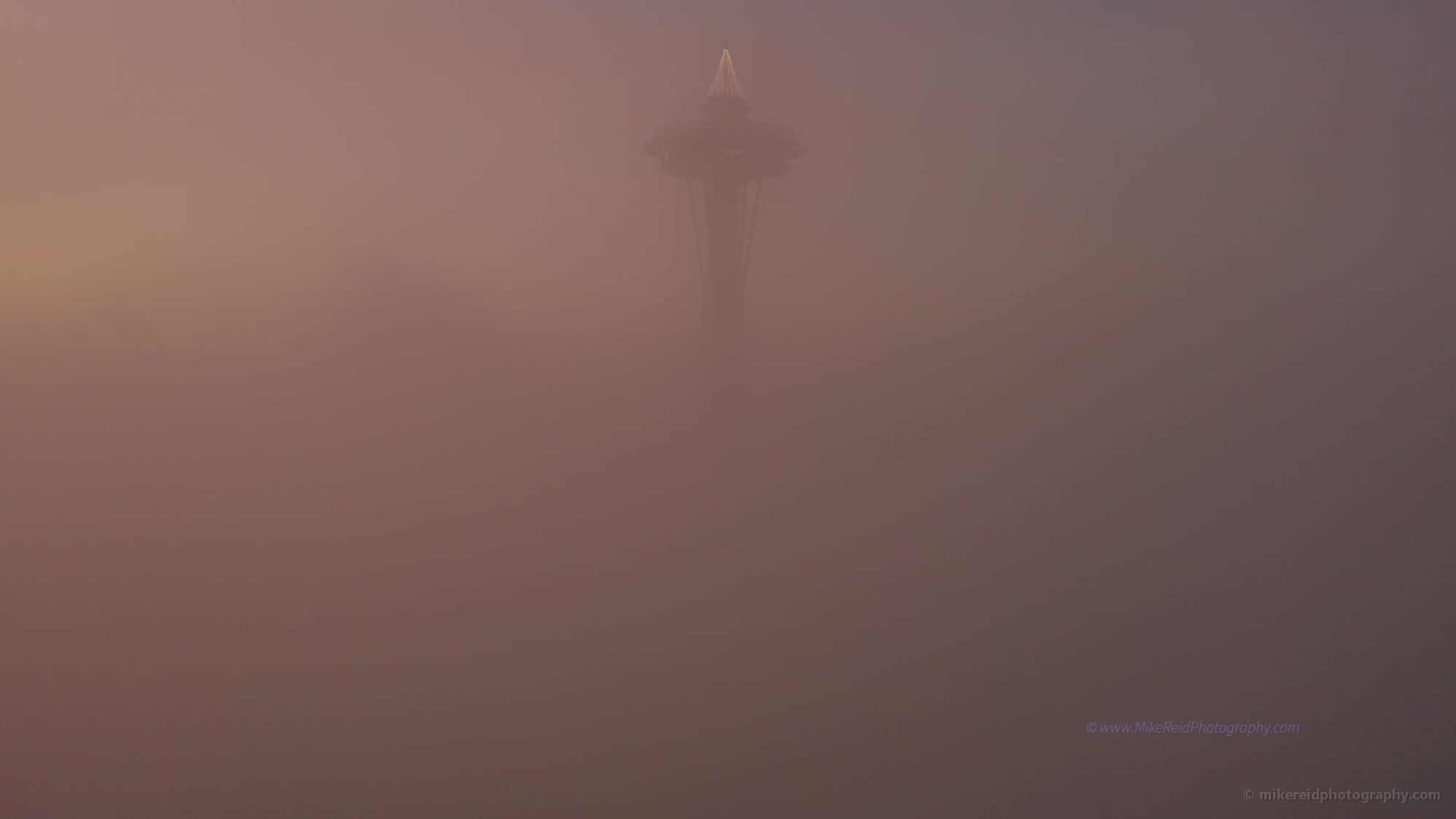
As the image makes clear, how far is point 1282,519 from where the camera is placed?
177cm

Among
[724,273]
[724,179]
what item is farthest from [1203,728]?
[724,179]

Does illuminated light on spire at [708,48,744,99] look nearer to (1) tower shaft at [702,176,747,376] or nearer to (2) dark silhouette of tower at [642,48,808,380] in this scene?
(2) dark silhouette of tower at [642,48,808,380]

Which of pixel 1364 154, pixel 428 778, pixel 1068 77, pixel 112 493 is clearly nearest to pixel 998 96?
pixel 1068 77

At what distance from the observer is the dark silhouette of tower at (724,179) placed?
5.67 ft

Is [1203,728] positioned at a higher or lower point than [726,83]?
lower

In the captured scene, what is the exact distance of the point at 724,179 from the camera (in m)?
1.74

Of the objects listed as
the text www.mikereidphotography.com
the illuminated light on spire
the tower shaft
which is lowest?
the text www.mikereidphotography.com

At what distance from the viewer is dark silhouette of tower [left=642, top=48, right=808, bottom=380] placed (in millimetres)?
1729

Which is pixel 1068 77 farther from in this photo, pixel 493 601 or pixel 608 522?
pixel 493 601

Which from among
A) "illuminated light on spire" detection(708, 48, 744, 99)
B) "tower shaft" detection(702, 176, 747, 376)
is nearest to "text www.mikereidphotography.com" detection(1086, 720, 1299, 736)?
"tower shaft" detection(702, 176, 747, 376)

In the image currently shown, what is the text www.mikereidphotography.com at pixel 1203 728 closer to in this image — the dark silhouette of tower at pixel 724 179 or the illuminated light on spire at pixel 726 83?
the dark silhouette of tower at pixel 724 179

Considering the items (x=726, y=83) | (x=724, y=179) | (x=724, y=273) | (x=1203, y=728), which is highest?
(x=726, y=83)

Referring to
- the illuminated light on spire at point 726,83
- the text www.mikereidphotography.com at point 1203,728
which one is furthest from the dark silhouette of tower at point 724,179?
the text www.mikereidphotography.com at point 1203,728

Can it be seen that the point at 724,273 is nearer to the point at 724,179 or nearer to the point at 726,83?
the point at 724,179
